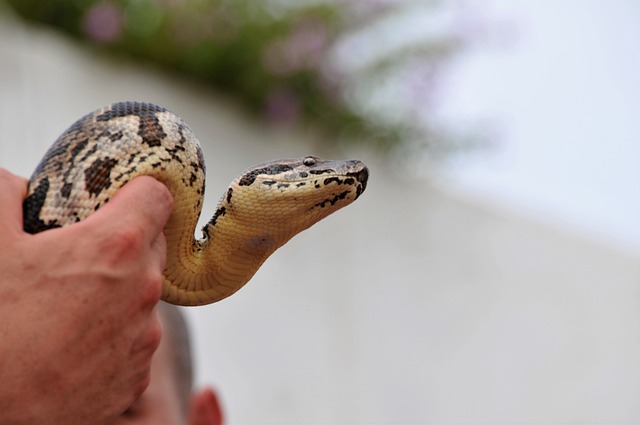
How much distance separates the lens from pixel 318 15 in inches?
145

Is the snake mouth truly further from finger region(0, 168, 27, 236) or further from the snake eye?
finger region(0, 168, 27, 236)

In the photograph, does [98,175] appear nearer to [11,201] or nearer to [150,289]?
[11,201]

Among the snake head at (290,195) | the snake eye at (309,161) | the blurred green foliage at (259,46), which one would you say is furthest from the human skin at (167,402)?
the blurred green foliage at (259,46)

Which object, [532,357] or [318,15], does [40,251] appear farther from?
[532,357]

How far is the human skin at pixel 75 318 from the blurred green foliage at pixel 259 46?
2226 mm

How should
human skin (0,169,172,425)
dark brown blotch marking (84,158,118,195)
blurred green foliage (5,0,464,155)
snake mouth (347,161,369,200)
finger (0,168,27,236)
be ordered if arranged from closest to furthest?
1. human skin (0,169,172,425)
2. finger (0,168,27,236)
3. dark brown blotch marking (84,158,118,195)
4. snake mouth (347,161,369,200)
5. blurred green foliage (5,0,464,155)

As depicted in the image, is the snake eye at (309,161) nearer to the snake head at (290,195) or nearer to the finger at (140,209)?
the snake head at (290,195)

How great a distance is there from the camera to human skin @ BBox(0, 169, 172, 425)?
3.34ft

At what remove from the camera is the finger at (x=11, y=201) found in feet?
3.70

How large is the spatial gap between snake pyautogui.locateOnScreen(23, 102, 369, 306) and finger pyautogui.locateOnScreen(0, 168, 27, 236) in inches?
0.7

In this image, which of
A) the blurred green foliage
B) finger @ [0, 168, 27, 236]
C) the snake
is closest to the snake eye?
the snake

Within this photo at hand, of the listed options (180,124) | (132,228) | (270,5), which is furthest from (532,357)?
(132,228)

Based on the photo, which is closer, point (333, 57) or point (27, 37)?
point (27, 37)

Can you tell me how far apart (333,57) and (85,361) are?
9.40 feet
